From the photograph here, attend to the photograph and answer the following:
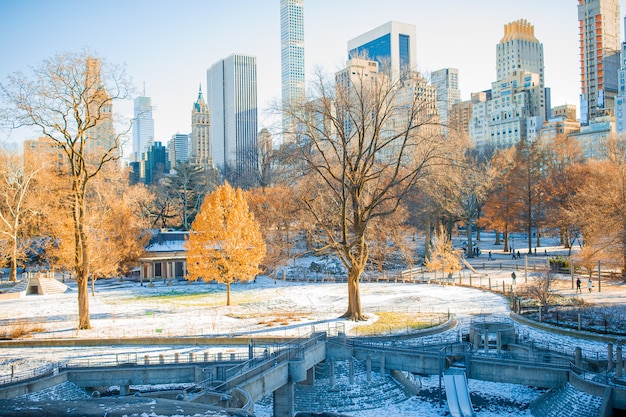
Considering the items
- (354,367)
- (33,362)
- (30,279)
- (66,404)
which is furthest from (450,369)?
(30,279)

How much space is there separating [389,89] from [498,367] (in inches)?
619

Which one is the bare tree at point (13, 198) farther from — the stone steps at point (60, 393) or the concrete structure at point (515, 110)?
the concrete structure at point (515, 110)

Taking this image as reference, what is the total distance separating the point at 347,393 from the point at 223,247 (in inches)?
867

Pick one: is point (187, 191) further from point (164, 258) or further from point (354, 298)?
point (354, 298)

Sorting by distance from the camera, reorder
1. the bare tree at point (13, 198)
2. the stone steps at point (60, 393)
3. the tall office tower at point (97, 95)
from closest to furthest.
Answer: the stone steps at point (60, 393)
the tall office tower at point (97, 95)
the bare tree at point (13, 198)

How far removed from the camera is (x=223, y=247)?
4372 centimetres

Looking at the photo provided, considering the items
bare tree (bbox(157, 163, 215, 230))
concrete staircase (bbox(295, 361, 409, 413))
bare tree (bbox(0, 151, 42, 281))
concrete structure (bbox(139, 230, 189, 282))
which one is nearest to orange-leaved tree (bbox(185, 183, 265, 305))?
concrete structure (bbox(139, 230, 189, 282))

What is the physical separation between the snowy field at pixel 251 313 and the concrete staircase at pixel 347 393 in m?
0.75

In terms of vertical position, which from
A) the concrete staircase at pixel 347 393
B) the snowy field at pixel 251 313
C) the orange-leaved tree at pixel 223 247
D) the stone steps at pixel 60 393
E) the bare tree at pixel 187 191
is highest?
the bare tree at pixel 187 191

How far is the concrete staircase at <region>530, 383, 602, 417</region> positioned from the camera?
19.4 metres

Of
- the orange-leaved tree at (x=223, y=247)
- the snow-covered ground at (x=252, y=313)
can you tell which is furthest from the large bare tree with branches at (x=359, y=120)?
the orange-leaved tree at (x=223, y=247)

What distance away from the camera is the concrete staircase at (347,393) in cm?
2303

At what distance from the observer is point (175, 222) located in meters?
90.4

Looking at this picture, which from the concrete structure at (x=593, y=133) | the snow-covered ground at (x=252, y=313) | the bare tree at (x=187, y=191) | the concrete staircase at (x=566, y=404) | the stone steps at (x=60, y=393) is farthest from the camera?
the concrete structure at (x=593, y=133)
